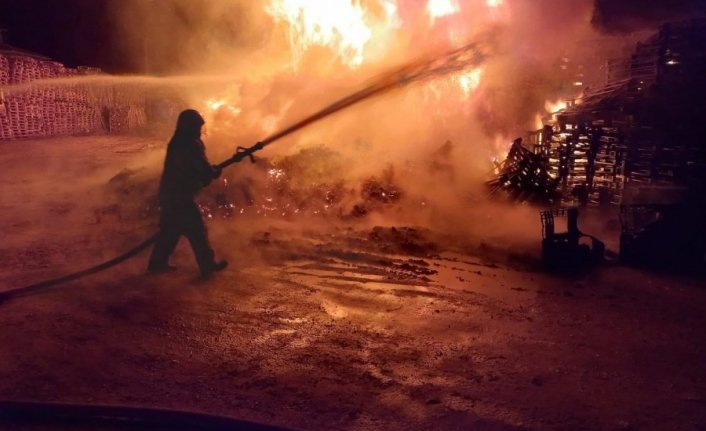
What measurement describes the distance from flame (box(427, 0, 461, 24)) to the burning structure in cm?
323

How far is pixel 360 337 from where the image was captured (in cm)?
587

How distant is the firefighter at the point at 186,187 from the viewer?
7371 mm

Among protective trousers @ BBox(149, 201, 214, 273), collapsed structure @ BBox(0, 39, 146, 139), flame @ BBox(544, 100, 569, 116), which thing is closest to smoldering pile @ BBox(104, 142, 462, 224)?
protective trousers @ BBox(149, 201, 214, 273)

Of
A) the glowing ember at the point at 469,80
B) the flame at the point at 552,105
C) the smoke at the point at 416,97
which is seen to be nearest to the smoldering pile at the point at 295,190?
the smoke at the point at 416,97

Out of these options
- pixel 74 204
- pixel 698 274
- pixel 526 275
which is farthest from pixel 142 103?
pixel 698 274

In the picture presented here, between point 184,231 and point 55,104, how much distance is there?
16392 millimetres

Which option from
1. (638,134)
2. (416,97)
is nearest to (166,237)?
(638,134)

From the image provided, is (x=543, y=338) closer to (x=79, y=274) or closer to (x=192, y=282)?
(x=192, y=282)

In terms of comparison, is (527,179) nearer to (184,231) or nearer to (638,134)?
(638,134)

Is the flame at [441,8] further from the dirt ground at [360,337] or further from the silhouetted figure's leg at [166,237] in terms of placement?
the silhouetted figure's leg at [166,237]

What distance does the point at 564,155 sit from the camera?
11.4 metres

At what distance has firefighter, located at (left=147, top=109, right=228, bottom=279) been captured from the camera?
737cm

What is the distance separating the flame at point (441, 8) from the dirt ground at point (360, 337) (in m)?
5.81

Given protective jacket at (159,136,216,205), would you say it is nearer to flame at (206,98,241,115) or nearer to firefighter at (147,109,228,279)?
firefighter at (147,109,228,279)
